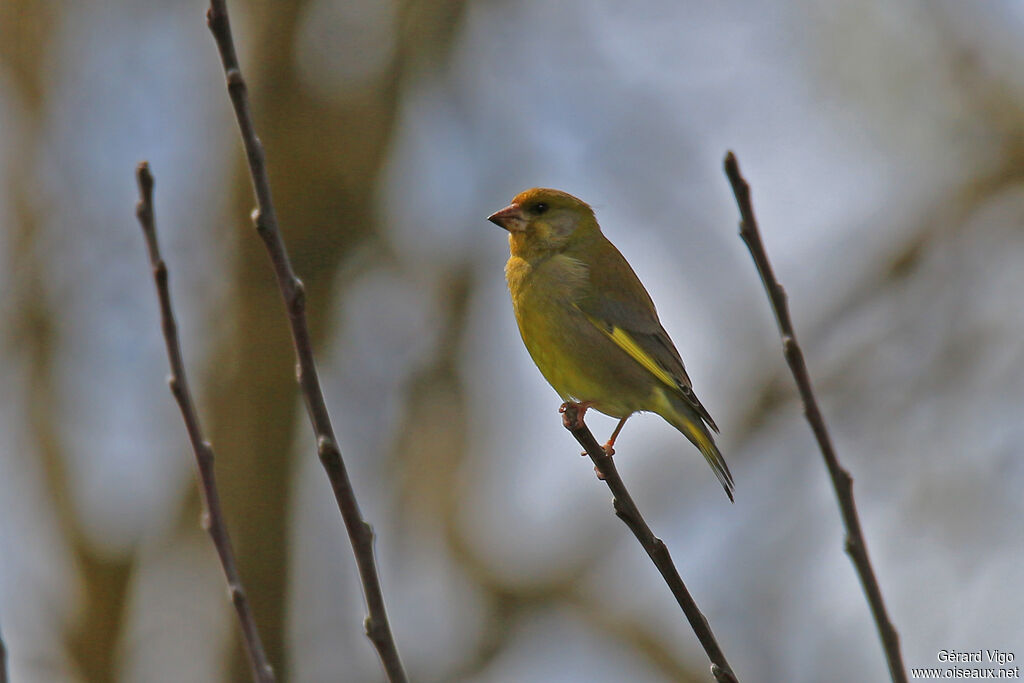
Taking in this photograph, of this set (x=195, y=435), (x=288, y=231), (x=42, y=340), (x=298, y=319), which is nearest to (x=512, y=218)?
(x=195, y=435)

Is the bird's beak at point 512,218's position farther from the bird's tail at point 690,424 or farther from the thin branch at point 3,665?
the thin branch at point 3,665

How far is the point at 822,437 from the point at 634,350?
336 cm

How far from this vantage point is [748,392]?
435 inches

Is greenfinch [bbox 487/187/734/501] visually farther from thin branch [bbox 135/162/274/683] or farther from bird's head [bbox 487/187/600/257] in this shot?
thin branch [bbox 135/162/274/683]

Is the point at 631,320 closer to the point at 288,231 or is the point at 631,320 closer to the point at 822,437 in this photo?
the point at 822,437

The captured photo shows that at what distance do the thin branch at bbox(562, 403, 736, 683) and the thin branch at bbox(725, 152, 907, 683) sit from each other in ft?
1.58

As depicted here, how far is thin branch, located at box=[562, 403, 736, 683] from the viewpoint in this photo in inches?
89.2

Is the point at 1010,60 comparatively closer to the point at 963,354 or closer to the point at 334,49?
the point at 963,354

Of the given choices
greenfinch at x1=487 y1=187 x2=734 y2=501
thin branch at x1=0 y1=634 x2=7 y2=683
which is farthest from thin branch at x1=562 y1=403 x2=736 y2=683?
greenfinch at x1=487 y1=187 x2=734 y2=501

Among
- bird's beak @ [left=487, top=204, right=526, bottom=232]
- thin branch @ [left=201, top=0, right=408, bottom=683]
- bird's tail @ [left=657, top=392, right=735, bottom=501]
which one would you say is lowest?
bird's tail @ [left=657, top=392, right=735, bottom=501]

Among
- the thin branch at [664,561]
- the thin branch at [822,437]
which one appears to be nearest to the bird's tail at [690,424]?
the thin branch at [664,561]

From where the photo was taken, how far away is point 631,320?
213 inches

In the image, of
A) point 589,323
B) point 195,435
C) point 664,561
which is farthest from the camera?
point 589,323

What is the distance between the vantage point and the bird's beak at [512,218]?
5445 millimetres
